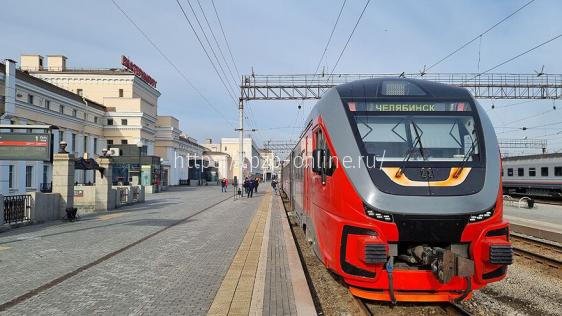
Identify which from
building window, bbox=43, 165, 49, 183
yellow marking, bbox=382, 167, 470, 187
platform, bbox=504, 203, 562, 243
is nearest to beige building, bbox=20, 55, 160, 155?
building window, bbox=43, 165, 49, 183

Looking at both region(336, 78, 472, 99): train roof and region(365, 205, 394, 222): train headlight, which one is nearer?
region(365, 205, 394, 222): train headlight

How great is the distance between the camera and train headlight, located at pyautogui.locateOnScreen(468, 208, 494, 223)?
203 inches

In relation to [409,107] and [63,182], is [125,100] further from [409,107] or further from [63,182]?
[409,107]

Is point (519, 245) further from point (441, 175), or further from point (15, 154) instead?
point (15, 154)

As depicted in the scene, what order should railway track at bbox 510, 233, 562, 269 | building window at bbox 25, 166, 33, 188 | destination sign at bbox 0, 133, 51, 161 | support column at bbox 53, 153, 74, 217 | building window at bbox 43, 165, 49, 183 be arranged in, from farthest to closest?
building window at bbox 43, 165, 49, 183
building window at bbox 25, 166, 33, 188
support column at bbox 53, 153, 74, 217
destination sign at bbox 0, 133, 51, 161
railway track at bbox 510, 233, 562, 269

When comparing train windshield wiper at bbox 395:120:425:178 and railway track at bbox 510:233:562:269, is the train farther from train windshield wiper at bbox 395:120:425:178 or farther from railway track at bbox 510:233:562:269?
railway track at bbox 510:233:562:269

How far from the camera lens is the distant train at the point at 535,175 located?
27.5m

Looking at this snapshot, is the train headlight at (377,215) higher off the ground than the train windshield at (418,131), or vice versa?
the train windshield at (418,131)

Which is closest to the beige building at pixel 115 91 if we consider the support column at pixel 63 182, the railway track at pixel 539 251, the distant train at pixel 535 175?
the support column at pixel 63 182

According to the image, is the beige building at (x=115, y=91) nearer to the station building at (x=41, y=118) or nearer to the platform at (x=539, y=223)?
the station building at (x=41, y=118)

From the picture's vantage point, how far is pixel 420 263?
5.25 metres

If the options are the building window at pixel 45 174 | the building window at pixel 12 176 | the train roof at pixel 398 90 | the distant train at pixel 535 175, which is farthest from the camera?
the building window at pixel 45 174

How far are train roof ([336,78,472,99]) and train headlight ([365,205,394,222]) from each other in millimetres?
1817

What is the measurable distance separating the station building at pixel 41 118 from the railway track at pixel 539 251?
2881 cm
